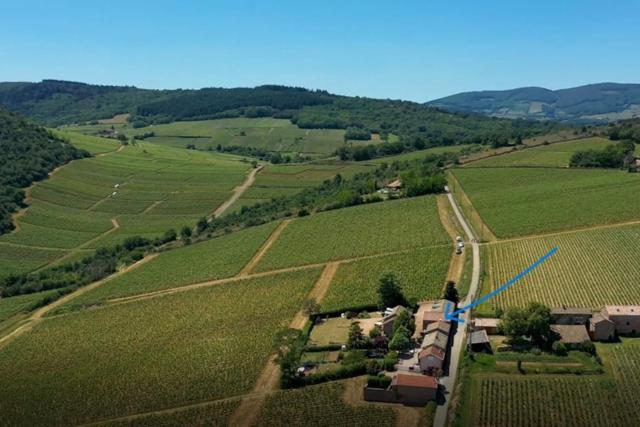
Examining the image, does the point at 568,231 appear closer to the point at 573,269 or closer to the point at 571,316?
the point at 573,269

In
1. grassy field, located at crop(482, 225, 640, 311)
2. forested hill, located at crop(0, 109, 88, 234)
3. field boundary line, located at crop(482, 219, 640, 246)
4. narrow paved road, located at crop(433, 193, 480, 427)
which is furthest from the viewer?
forested hill, located at crop(0, 109, 88, 234)

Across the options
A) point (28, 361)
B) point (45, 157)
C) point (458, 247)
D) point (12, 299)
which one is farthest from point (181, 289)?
point (45, 157)

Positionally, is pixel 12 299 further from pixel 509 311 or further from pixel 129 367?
pixel 509 311

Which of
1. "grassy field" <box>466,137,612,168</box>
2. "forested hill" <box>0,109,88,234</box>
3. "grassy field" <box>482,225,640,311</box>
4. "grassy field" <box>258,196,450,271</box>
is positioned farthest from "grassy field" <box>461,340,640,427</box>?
"forested hill" <box>0,109,88,234</box>

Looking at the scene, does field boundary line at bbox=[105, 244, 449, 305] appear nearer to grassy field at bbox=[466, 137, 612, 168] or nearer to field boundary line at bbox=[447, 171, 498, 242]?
Result: field boundary line at bbox=[447, 171, 498, 242]

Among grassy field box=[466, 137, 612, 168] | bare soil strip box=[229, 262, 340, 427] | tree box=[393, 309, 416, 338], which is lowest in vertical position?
bare soil strip box=[229, 262, 340, 427]

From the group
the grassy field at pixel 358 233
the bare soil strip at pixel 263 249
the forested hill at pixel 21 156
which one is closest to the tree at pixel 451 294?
the grassy field at pixel 358 233
